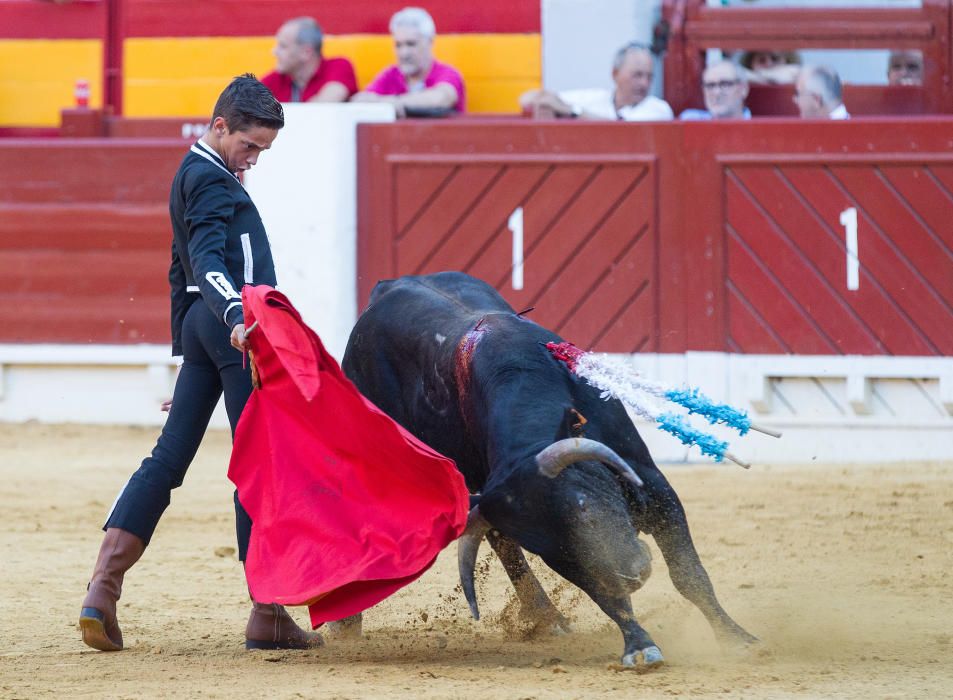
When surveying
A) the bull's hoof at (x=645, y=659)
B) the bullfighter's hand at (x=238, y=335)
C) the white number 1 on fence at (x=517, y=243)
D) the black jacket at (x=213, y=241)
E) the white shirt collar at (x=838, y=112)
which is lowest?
the bull's hoof at (x=645, y=659)

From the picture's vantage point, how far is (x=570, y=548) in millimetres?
2971

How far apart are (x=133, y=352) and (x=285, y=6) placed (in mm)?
1978

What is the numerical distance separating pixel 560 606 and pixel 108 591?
44.1 inches

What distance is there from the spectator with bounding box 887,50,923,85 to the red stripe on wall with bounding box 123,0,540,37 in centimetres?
166

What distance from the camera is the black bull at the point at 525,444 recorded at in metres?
2.96

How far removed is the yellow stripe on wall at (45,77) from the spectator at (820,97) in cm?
361

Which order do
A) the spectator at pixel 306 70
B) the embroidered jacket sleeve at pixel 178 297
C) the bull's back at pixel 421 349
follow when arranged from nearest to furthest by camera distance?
the embroidered jacket sleeve at pixel 178 297
the bull's back at pixel 421 349
the spectator at pixel 306 70

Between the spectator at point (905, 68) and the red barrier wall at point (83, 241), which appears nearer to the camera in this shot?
the spectator at point (905, 68)

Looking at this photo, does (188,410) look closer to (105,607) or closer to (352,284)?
(105,607)

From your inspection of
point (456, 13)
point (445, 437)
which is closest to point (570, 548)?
point (445, 437)

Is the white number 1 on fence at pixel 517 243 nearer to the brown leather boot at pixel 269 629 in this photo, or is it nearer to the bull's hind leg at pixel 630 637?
the brown leather boot at pixel 269 629

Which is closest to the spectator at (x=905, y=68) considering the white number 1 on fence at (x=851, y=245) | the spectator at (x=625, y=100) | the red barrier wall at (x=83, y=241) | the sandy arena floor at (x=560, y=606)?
the white number 1 on fence at (x=851, y=245)

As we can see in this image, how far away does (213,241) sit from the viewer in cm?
320

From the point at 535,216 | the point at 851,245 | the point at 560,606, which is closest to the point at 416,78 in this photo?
the point at 535,216
